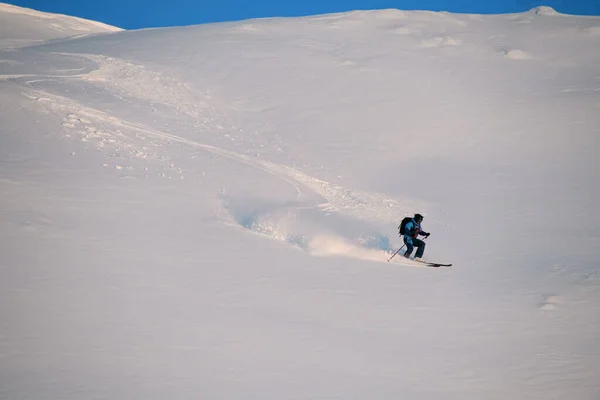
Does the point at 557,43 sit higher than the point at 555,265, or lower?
higher

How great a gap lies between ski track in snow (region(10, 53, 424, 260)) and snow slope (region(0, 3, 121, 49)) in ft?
29.0

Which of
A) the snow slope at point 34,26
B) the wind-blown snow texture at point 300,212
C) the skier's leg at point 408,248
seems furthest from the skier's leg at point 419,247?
the snow slope at point 34,26

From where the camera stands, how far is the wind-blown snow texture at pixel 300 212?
892cm

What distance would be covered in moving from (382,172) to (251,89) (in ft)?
25.5

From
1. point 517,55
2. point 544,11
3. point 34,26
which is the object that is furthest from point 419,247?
point 34,26

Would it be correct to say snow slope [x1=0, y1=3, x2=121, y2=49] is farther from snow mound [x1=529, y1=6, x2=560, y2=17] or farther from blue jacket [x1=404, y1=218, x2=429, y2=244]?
snow mound [x1=529, y1=6, x2=560, y2=17]

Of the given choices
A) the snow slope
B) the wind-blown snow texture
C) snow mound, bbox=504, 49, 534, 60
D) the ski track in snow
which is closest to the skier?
the wind-blown snow texture

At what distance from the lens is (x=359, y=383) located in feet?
28.2

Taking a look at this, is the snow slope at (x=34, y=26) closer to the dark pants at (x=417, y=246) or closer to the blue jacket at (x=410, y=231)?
the blue jacket at (x=410, y=231)

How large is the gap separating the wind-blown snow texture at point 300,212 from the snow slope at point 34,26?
89.3 inches

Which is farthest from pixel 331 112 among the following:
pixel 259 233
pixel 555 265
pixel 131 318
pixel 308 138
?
pixel 131 318

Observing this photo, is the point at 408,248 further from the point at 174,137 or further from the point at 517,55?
the point at 517,55

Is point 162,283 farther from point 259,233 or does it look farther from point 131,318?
point 259,233

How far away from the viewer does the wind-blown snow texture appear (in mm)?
8922
